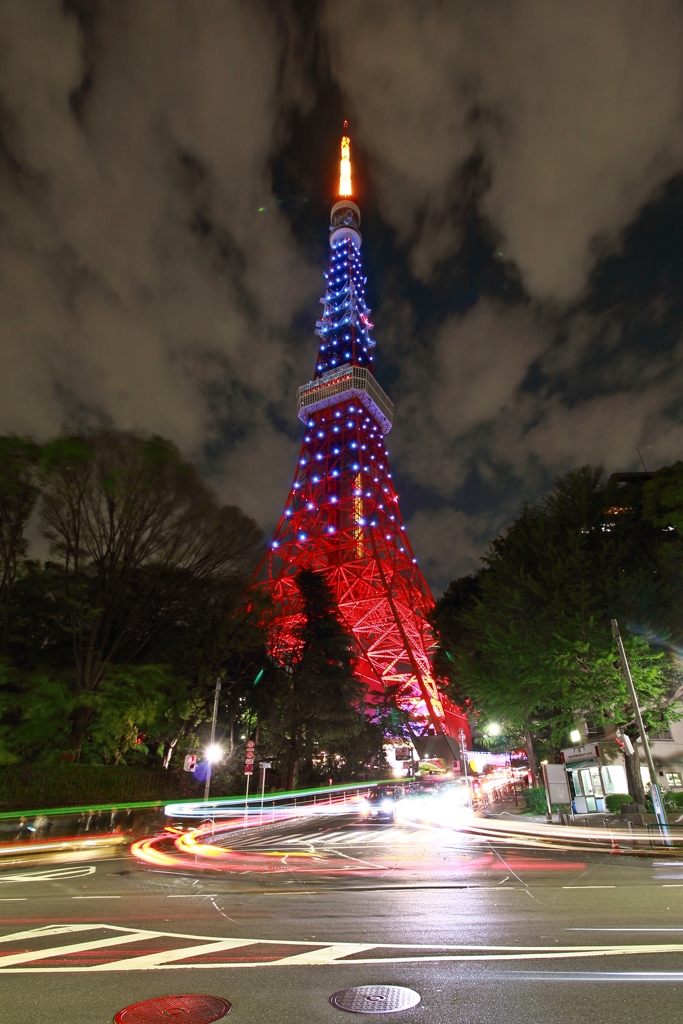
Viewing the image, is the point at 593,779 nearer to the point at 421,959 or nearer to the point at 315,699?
the point at 315,699

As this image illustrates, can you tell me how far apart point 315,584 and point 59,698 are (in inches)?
963

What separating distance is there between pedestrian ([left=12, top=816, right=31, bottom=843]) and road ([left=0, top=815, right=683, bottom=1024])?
23.6 ft

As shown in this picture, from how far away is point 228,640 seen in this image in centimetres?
3347

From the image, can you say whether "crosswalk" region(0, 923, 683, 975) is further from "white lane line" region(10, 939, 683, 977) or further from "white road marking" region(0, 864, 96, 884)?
"white road marking" region(0, 864, 96, 884)

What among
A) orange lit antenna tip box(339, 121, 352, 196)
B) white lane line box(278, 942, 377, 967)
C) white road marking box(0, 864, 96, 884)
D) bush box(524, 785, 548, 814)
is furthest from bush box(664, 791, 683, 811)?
A: orange lit antenna tip box(339, 121, 352, 196)

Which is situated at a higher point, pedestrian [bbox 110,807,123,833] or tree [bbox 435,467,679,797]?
tree [bbox 435,467,679,797]

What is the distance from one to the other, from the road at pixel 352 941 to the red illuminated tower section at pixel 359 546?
30.2 m

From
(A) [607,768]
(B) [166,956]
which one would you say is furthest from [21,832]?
(A) [607,768]

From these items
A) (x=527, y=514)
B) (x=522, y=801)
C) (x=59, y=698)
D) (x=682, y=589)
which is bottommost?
(x=522, y=801)

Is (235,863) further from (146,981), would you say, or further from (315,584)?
(315,584)

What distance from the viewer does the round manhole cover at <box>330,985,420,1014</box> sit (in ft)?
12.7

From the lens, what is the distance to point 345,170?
9912cm

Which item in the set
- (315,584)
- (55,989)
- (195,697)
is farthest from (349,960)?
(315,584)

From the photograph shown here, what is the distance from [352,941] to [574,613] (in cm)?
1596
